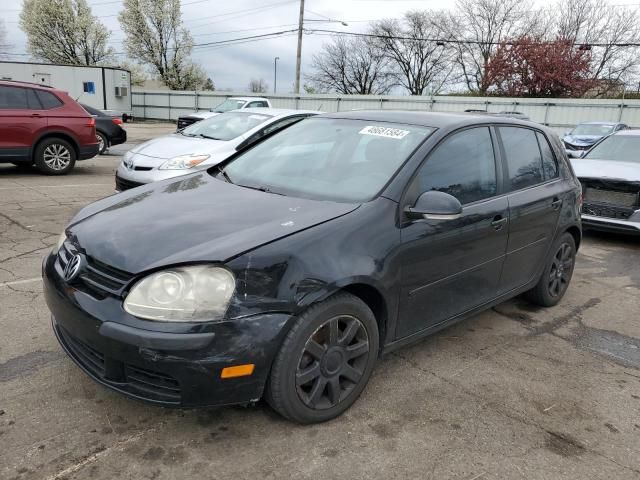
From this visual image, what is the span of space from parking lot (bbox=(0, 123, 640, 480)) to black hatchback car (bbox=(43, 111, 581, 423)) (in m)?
0.26

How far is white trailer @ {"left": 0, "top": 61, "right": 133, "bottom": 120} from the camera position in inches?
1118

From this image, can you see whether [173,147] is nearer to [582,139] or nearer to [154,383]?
[154,383]

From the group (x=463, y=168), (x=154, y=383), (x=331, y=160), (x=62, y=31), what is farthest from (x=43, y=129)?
(x=62, y=31)

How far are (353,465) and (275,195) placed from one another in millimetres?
1540

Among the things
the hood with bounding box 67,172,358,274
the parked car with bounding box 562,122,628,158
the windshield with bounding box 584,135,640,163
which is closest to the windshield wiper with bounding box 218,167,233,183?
the hood with bounding box 67,172,358,274

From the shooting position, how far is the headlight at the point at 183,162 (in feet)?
23.1

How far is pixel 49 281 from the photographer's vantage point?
284cm

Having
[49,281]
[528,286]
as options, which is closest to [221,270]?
[49,281]

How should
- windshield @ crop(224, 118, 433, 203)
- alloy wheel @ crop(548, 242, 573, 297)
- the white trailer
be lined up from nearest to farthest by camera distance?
windshield @ crop(224, 118, 433, 203) < alloy wheel @ crop(548, 242, 573, 297) < the white trailer

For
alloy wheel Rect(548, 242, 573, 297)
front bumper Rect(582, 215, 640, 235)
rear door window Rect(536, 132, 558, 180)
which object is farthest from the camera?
front bumper Rect(582, 215, 640, 235)

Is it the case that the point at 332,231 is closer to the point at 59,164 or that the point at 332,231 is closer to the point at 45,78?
the point at 59,164

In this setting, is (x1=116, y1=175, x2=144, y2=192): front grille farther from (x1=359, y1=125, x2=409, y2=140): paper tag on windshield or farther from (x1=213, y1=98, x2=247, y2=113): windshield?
(x1=213, y1=98, x2=247, y2=113): windshield

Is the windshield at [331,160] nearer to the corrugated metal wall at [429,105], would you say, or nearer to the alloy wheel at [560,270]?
the alloy wheel at [560,270]

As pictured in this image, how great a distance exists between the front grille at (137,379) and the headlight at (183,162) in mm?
4758
